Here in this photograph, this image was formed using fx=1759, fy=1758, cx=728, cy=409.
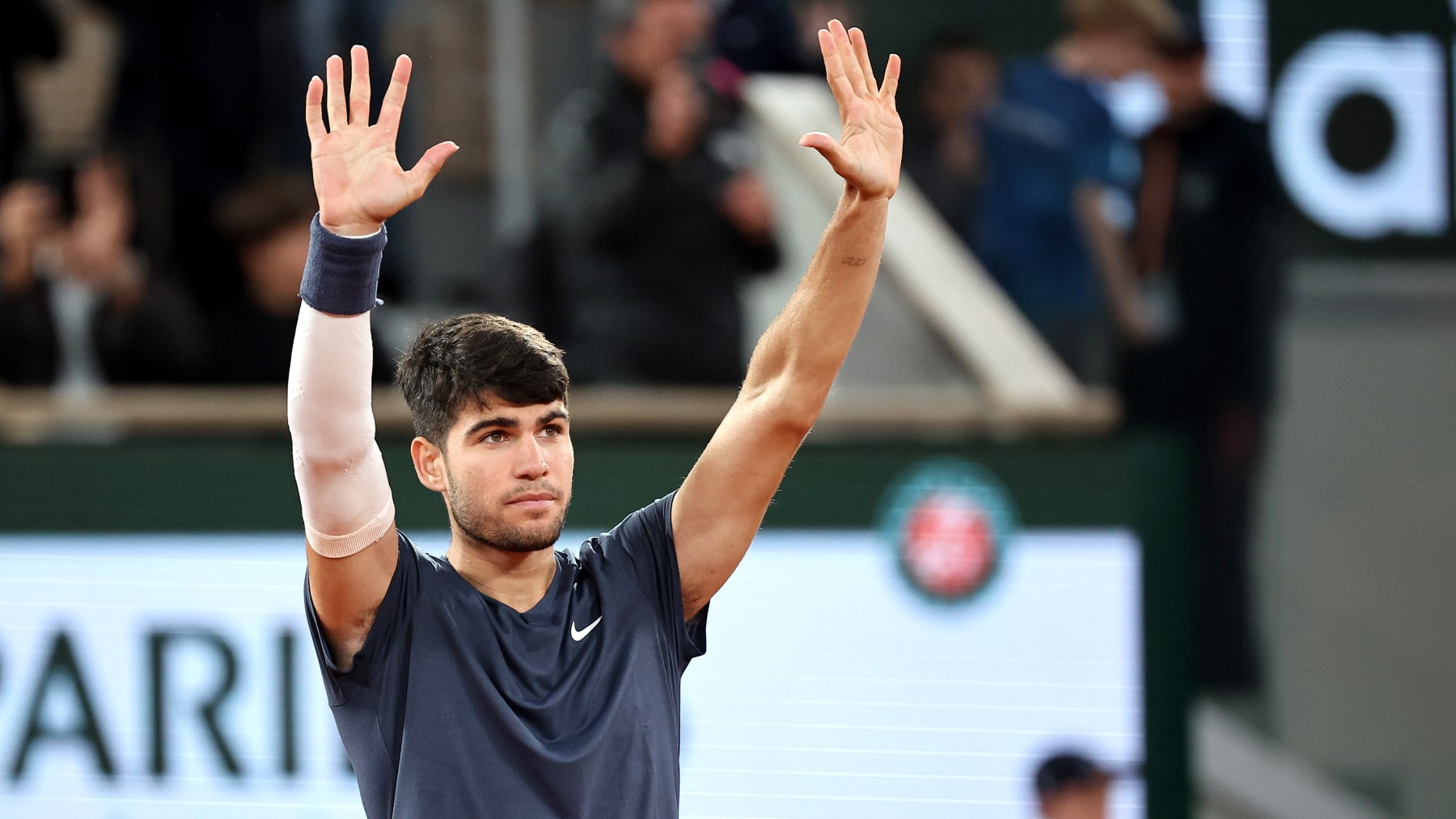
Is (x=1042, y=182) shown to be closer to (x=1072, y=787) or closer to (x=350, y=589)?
(x=1072, y=787)

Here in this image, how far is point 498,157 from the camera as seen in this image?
652cm

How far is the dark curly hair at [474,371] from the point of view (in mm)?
2781

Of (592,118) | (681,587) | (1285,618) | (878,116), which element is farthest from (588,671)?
(1285,618)

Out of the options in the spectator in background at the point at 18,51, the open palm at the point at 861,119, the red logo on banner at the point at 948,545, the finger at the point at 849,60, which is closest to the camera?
the open palm at the point at 861,119

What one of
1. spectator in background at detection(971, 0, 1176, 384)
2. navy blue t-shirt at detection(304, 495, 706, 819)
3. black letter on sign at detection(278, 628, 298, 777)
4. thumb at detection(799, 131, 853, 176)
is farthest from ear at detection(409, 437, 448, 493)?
spectator in background at detection(971, 0, 1176, 384)

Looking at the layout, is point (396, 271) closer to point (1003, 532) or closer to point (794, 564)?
point (794, 564)

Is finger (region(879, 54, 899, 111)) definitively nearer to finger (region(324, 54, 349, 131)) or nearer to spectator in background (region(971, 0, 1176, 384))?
finger (region(324, 54, 349, 131))

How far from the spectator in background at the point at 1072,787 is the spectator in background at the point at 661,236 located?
1.71 meters

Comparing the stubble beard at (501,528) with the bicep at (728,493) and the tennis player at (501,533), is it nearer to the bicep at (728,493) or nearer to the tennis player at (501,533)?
the tennis player at (501,533)

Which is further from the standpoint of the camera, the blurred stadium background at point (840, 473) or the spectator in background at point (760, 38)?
the spectator in background at point (760, 38)

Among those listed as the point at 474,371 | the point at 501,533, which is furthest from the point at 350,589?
the point at 474,371

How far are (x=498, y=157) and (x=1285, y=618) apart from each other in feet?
10.9

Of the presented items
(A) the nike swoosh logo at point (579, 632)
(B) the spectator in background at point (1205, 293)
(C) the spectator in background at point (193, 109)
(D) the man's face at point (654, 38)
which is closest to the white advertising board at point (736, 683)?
(B) the spectator in background at point (1205, 293)

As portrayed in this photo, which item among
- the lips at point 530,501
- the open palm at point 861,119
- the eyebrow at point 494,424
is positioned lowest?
the lips at point 530,501
